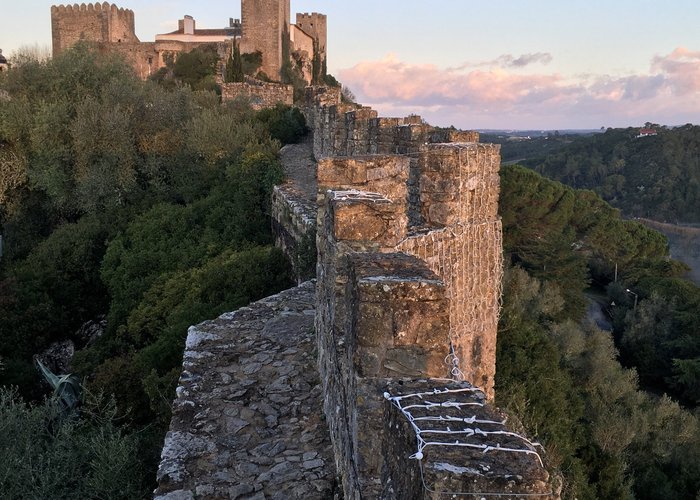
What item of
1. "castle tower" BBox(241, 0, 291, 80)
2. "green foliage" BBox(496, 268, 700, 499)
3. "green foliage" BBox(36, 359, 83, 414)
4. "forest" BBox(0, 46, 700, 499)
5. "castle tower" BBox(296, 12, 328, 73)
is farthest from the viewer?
"castle tower" BBox(296, 12, 328, 73)

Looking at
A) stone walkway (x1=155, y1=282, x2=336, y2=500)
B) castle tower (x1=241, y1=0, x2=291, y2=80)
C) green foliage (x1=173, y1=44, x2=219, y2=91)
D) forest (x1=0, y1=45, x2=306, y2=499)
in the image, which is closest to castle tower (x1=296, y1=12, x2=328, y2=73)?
castle tower (x1=241, y1=0, x2=291, y2=80)

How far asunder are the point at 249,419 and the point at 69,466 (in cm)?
175

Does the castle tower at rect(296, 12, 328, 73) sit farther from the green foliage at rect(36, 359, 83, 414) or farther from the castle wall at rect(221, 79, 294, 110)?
the green foliage at rect(36, 359, 83, 414)

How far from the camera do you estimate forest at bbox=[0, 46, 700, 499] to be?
614cm

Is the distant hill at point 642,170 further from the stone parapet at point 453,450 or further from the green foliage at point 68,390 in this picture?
the stone parapet at point 453,450

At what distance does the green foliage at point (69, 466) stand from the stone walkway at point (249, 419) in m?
0.81

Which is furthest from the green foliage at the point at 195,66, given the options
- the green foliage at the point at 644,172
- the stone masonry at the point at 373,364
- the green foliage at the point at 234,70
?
the green foliage at the point at 644,172

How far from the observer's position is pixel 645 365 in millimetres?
21281

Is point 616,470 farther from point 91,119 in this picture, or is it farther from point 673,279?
point 673,279

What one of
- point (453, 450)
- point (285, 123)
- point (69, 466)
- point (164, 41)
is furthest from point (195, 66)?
point (453, 450)

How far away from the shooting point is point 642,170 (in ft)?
157

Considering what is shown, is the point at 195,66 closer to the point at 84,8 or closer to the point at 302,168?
the point at 84,8

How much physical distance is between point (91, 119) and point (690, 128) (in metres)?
49.8

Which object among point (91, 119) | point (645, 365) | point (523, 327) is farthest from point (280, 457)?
point (645, 365)
